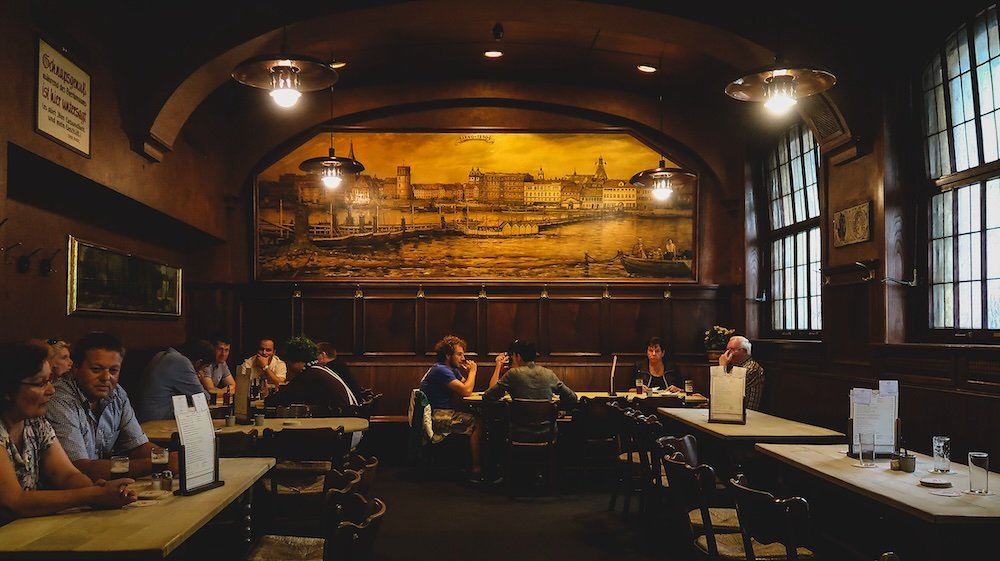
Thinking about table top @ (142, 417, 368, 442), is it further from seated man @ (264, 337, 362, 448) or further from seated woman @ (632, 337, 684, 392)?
seated woman @ (632, 337, 684, 392)

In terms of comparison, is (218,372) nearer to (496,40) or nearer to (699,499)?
(496,40)

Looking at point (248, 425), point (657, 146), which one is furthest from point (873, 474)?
point (657, 146)

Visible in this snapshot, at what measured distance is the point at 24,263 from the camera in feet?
19.9

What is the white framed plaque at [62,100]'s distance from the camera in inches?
226

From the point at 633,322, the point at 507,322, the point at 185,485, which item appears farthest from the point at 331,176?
the point at 185,485

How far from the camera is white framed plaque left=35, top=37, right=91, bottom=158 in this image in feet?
18.8

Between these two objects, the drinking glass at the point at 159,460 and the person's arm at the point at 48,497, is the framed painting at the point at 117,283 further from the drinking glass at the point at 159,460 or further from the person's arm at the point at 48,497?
the person's arm at the point at 48,497

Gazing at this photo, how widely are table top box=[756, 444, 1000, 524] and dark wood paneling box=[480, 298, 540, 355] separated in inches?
244

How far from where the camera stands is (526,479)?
27.5 feet

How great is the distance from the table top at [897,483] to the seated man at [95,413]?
304 centimetres

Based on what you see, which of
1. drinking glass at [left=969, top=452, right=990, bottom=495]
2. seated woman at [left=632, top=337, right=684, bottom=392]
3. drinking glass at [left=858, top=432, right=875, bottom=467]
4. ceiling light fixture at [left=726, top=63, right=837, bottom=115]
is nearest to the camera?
drinking glass at [left=969, top=452, right=990, bottom=495]

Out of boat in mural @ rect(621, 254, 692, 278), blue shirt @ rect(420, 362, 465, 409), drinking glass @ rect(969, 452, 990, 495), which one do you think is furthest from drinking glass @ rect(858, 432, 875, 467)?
boat in mural @ rect(621, 254, 692, 278)

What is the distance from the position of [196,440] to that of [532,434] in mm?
4658

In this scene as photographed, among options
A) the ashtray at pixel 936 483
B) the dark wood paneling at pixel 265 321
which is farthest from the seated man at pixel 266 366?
the ashtray at pixel 936 483
